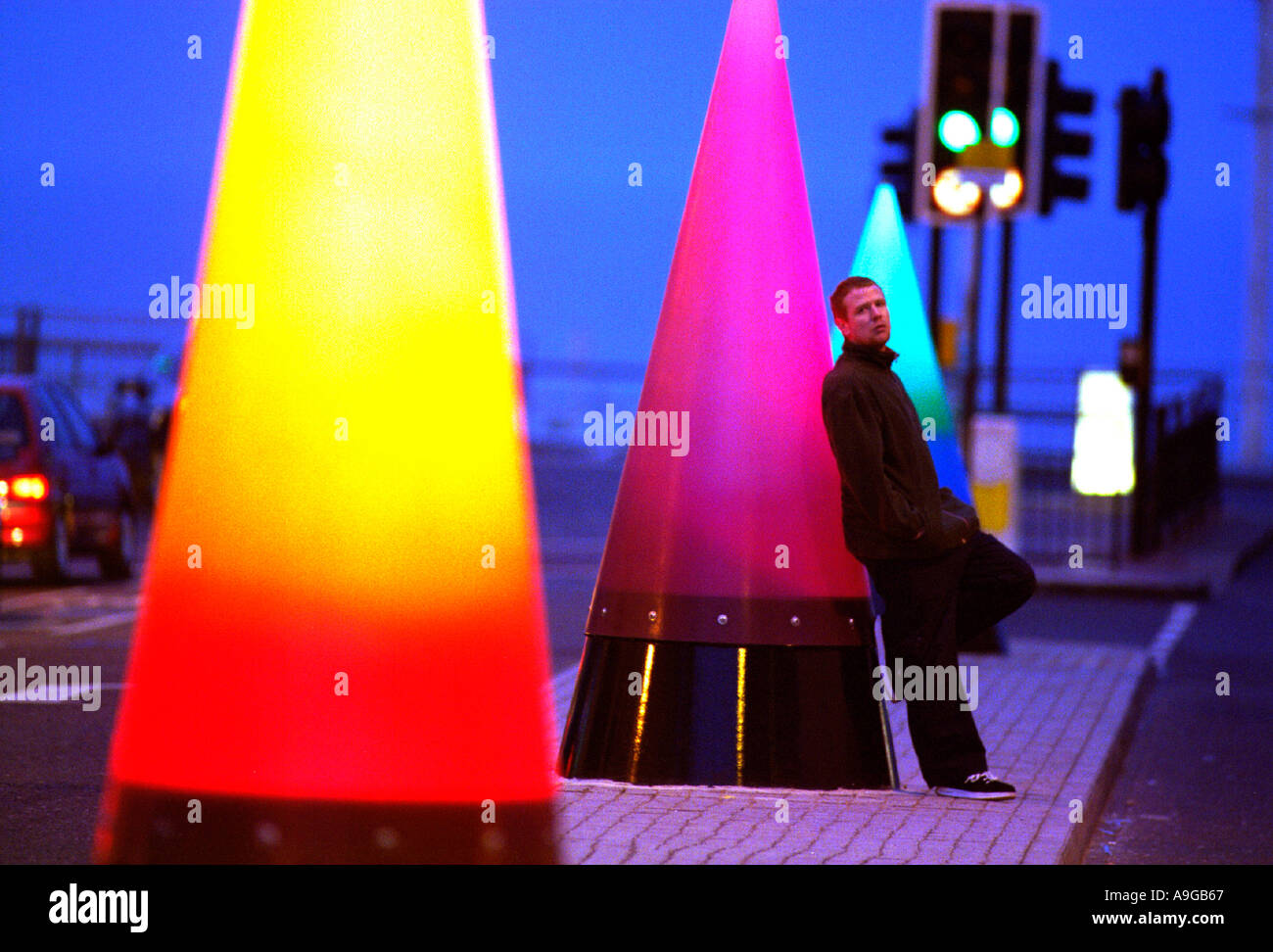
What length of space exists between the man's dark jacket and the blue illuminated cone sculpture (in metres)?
0.16

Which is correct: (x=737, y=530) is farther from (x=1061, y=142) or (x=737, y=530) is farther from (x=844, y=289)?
(x=1061, y=142)

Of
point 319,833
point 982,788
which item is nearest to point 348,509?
point 319,833

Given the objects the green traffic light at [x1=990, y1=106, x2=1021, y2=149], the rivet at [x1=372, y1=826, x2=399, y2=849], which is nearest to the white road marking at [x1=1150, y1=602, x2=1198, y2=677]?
the green traffic light at [x1=990, y1=106, x2=1021, y2=149]

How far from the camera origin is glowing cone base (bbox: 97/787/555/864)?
309cm

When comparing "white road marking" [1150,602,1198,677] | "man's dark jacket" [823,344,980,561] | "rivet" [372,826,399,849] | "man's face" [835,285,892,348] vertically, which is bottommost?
"white road marking" [1150,602,1198,677]

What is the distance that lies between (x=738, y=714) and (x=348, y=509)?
3062 millimetres

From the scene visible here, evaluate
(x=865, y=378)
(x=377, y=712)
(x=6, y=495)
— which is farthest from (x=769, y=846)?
(x=6, y=495)

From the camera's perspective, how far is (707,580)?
611 centimetres

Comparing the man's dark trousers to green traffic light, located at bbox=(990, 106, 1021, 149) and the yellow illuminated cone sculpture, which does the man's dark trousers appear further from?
green traffic light, located at bbox=(990, 106, 1021, 149)

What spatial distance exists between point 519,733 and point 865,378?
314 cm

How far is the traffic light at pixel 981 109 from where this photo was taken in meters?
12.8

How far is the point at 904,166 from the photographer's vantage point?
1952cm
